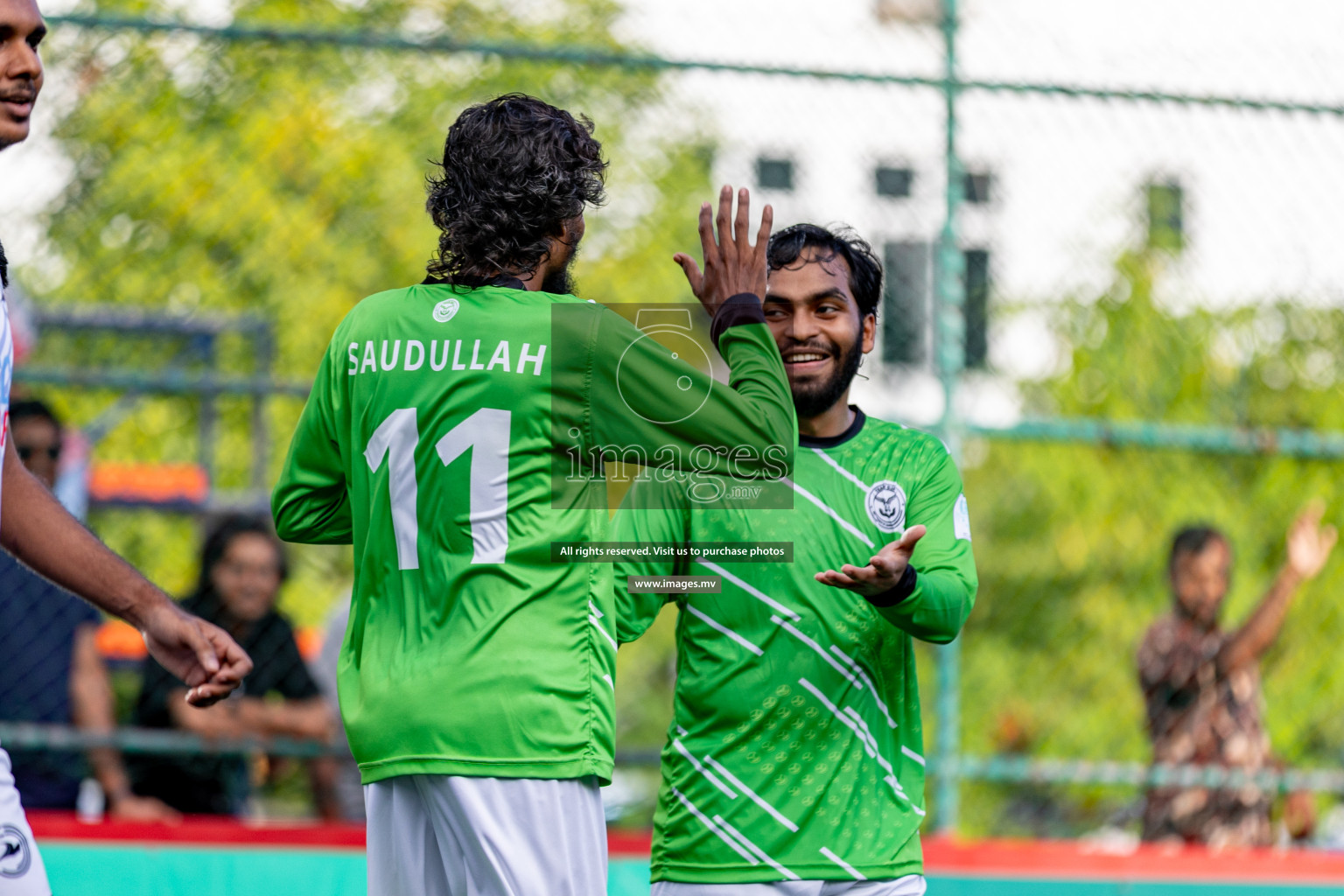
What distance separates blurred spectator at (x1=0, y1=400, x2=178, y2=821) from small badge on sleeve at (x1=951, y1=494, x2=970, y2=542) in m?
2.91

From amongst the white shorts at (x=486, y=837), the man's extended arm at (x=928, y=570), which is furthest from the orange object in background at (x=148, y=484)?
the white shorts at (x=486, y=837)

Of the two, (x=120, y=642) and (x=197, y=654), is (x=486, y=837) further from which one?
(x=120, y=642)

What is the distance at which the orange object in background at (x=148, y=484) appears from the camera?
6.62 m

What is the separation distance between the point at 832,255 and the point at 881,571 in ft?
2.73

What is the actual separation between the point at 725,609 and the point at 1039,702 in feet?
29.4

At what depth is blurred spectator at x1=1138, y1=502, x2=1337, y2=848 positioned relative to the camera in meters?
4.73

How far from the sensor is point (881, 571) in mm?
2312

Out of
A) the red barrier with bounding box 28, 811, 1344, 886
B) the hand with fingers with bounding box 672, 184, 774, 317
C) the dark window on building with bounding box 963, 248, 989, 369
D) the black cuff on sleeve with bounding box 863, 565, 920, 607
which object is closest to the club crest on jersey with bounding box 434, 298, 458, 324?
the hand with fingers with bounding box 672, 184, 774, 317

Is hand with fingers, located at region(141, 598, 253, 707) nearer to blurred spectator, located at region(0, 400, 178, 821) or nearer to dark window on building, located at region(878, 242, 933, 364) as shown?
blurred spectator, located at region(0, 400, 178, 821)

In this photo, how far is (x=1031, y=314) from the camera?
7359mm

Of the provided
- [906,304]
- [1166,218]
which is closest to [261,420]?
[906,304]

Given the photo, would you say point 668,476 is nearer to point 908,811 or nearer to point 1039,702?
point 908,811

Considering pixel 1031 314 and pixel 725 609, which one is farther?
pixel 1031 314

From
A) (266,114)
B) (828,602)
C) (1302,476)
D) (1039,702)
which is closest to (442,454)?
(828,602)
